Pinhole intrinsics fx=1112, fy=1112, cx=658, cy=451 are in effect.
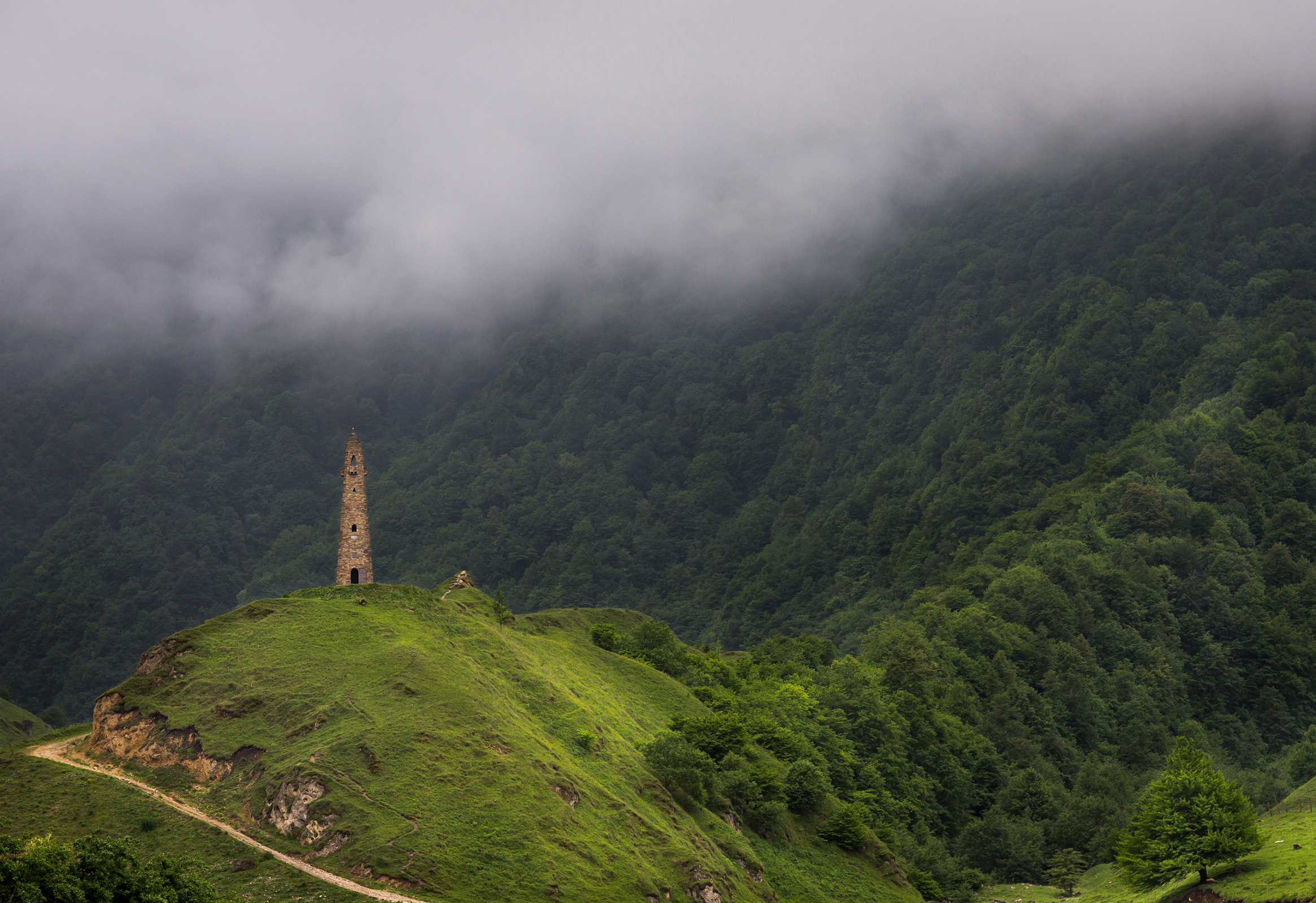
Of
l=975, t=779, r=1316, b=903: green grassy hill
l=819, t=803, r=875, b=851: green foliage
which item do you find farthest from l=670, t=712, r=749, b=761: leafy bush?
l=975, t=779, r=1316, b=903: green grassy hill

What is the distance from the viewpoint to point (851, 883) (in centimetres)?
7412

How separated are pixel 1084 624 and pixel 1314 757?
1542 inches

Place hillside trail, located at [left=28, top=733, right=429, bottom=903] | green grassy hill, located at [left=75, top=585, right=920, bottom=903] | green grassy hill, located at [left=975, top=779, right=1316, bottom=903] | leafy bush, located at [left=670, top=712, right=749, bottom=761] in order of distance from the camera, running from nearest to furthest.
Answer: hillside trail, located at [left=28, top=733, right=429, bottom=903], green grassy hill, located at [left=75, top=585, right=920, bottom=903], green grassy hill, located at [left=975, top=779, right=1316, bottom=903], leafy bush, located at [left=670, top=712, right=749, bottom=761]

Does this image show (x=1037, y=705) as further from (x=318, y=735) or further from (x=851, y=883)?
(x=318, y=735)

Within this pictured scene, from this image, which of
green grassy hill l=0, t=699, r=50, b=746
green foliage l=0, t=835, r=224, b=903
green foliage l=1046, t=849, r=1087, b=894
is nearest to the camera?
green foliage l=0, t=835, r=224, b=903

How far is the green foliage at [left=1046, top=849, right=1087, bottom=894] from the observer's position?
90312mm

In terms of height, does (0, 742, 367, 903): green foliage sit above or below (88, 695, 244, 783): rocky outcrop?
below

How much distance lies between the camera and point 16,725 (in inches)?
5576

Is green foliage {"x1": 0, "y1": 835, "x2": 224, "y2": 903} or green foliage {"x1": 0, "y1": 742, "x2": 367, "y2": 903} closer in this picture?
green foliage {"x1": 0, "y1": 835, "x2": 224, "y2": 903}

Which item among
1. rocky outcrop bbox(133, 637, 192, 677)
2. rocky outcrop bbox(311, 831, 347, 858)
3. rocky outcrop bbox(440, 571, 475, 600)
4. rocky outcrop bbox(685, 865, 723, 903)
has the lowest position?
rocky outcrop bbox(685, 865, 723, 903)

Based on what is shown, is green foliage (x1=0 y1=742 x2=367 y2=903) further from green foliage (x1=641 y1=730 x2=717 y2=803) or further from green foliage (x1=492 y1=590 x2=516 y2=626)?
green foliage (x1=492 y1=590 x2=516 y2=626)

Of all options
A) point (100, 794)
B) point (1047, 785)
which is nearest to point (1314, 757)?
point (1047, 785)

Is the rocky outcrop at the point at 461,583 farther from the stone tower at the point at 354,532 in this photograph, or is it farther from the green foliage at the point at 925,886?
the green foliage at the point at 925,886

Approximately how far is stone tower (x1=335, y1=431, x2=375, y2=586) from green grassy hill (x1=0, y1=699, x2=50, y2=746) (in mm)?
71795
